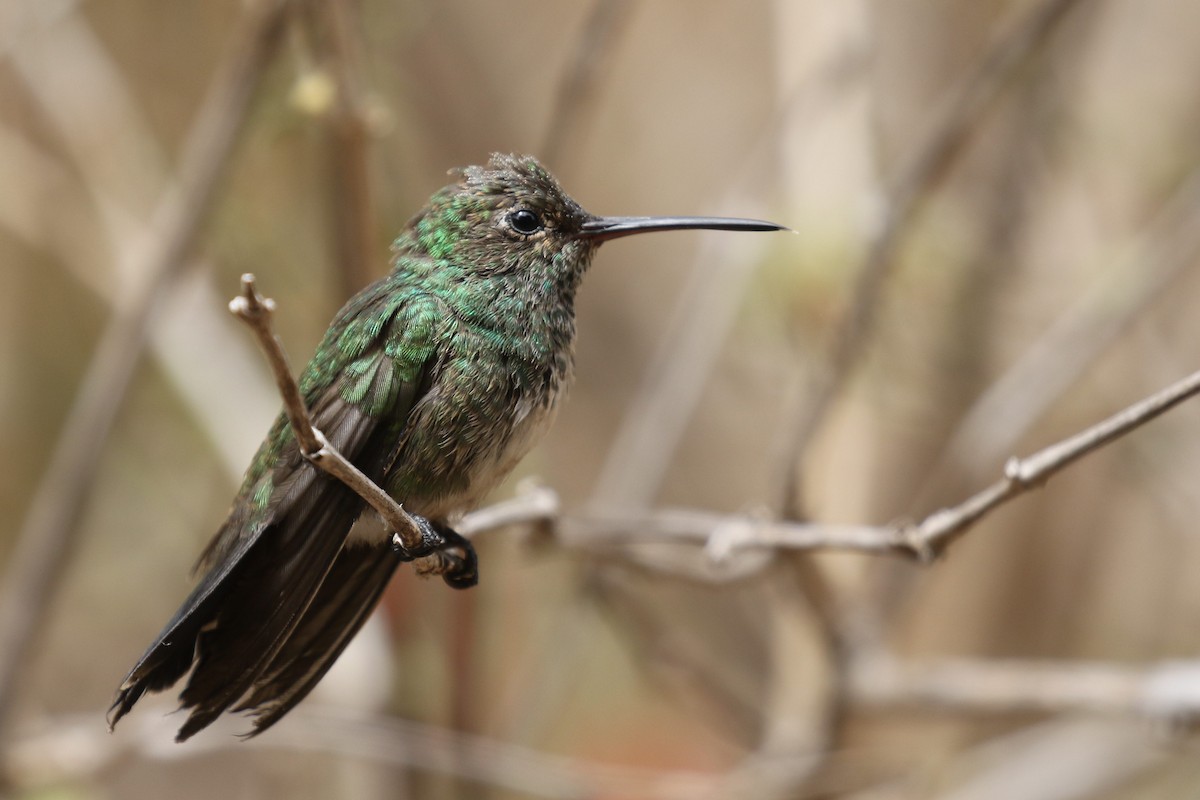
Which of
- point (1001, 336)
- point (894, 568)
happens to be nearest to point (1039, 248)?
point (1001, 336)

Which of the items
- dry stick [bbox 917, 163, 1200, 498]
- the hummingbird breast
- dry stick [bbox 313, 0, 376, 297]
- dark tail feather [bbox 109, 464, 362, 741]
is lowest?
dark tail feather [bbox 109, 464, 362, 741]

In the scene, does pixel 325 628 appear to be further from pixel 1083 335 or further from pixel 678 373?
pixel 1083 335

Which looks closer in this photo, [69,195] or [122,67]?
[69,195]

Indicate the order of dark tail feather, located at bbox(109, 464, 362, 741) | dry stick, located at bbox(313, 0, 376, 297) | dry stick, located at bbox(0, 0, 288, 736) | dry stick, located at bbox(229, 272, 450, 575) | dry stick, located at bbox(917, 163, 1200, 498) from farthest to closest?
dry stick, located at bbox(917, 163, 1200, 498) → dry stick, located at bbox(0, 0, 288, 736) → dry stick, located at bbox(313, 0, 376, 297) → dark tail feather, located at bbox(109, 464, 362, 741) → dry stick, located at bbox(229, 272, 450, 575)

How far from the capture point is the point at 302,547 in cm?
217

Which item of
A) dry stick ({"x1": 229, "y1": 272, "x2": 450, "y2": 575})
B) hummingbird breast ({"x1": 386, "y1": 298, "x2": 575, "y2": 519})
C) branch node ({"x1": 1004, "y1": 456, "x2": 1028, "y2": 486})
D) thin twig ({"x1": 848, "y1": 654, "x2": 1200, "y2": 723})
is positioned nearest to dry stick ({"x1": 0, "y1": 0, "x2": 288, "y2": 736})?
hummingbird breast ({"x1": 386, "y1": 298, "x2": 575, "y2": 519})

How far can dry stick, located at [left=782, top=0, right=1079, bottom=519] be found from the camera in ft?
10.5

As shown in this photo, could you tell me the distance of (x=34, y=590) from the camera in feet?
12.1

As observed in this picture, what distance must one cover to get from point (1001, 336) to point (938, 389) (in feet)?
1.04

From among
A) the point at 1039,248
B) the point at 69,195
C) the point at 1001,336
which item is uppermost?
the point at 1039,248

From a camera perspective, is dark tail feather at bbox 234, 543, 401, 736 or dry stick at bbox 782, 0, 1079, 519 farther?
dry stick at bbox 782, 0, 1079, 519

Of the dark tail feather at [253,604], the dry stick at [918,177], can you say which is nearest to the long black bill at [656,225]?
the dry stick at [918,177]

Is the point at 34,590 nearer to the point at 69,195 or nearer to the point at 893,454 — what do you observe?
the point at 69,195

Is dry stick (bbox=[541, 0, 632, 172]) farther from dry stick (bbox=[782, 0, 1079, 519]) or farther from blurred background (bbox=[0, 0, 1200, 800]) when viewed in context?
dry stick (bbox=[782, 0, 1079, 519])
